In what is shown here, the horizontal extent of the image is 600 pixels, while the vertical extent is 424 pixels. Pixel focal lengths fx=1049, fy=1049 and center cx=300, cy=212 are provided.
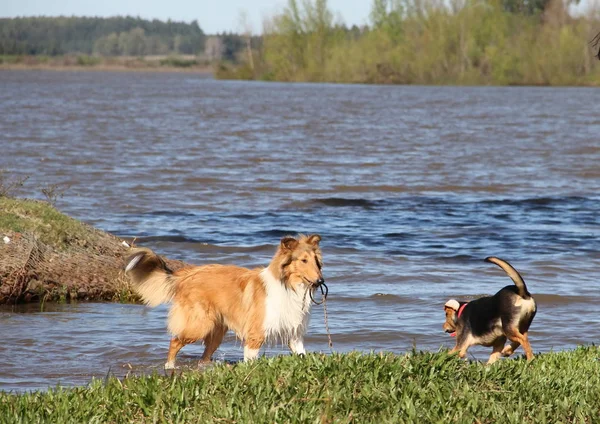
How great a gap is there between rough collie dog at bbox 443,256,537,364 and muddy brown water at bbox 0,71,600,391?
36.9 inches

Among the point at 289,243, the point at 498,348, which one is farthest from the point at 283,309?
the point at 498,348

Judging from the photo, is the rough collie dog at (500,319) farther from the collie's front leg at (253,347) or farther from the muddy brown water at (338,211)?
the collie's front leg at (253,347)

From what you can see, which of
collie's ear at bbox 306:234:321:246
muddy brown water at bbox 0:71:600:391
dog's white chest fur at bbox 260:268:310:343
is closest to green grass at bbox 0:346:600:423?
dog's white chest fur at bbox 260:268:310:343

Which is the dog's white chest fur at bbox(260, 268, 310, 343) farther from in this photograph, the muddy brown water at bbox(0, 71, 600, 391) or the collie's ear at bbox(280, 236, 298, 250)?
the muddy brown water at bbox(0, 71, 600, 391)

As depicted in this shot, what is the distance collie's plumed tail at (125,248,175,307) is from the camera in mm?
9031

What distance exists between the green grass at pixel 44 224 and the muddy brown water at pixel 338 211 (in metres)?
1.02

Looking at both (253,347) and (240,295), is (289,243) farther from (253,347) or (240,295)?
(253,347)

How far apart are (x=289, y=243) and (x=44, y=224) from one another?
530 cm

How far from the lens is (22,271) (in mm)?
11625

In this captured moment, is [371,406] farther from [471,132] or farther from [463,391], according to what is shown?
[471,132]

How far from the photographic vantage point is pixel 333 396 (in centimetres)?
625

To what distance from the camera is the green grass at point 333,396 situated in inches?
238

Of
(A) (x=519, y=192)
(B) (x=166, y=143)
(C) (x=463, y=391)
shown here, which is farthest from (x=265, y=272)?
(B) (x=166, y=143)

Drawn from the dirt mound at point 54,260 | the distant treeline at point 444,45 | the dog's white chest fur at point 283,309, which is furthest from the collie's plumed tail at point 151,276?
the distant treeline at point 444,45
